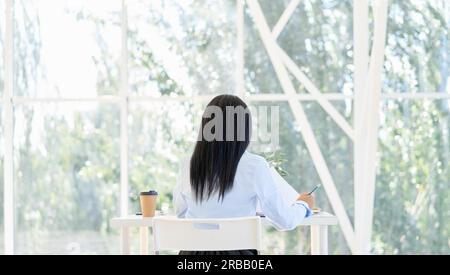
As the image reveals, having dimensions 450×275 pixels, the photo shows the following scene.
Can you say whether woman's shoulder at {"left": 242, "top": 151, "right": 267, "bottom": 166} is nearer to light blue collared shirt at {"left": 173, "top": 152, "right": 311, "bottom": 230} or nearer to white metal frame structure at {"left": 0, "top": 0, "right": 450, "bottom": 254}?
light blue collared shirt at {"left": 173, "top": 152, "right": 311, "bottom": 230}

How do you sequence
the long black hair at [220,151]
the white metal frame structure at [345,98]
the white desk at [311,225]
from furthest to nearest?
the white metal frame structure at [345,98]
the white desk at [311,225]
the long black hair at [220,151]

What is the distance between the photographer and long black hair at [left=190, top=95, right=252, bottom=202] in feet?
9.70

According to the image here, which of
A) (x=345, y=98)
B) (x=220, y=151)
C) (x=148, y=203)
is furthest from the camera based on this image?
(x=345, y=98)

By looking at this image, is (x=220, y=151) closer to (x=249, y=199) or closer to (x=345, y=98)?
(x=249, y=199)

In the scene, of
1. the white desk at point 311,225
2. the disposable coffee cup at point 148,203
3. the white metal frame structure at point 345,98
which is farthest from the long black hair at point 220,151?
the white metal frame structure at point 345,98

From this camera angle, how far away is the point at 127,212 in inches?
236

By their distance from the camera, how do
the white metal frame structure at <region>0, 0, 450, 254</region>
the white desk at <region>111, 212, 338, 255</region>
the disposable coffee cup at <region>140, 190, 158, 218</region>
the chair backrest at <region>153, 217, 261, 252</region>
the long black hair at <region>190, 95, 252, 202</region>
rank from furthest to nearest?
the white metal frame structure at <region>0, 0, 450, 254</region> < the disposable coffee cup at <region>140, 190, 158, 218</region> < the white desk at <region>111, 212, 338, 255</region> < the long black hair at <region>190, 95, 252, 202</region> < the chair backrest at <region>153, 217, 261, 252</region>

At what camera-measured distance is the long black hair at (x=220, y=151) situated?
2956mm

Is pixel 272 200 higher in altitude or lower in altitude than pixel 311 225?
higher

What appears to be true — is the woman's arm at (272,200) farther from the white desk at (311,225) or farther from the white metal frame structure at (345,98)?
the white metal frame structure at (345,98)

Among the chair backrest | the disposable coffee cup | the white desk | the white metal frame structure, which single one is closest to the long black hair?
the chair backrest

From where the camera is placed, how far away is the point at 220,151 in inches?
117

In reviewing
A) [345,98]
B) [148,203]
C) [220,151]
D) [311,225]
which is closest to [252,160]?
[220,151]
